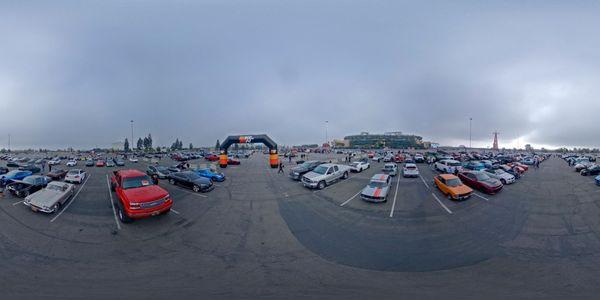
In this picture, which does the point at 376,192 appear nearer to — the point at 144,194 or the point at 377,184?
the point at 377,184

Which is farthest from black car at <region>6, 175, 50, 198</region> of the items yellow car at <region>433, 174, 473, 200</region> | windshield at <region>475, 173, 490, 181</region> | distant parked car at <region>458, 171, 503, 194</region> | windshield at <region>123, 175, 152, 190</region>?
windshield at <region>475, 173, 490, 181</region>

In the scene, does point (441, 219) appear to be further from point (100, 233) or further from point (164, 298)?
point (100, 233)

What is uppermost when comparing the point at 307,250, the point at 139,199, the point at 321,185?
the point at 139,199

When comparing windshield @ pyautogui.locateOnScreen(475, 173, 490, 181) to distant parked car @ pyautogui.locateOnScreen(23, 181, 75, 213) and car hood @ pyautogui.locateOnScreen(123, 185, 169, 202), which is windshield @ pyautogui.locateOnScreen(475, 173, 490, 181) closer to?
car hood @ pyautogui.locateOnScreen(123, 185, 169, 202)

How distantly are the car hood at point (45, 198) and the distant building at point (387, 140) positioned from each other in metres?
133

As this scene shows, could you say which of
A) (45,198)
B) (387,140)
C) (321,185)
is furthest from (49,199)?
(387,140)

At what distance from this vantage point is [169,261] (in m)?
6.59

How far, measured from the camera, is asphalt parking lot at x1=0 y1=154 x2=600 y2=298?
17.9 ft

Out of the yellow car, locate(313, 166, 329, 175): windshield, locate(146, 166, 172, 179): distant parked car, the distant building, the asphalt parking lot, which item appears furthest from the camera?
the distant building

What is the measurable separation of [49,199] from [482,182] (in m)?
25.0

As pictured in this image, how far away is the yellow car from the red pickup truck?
1525 centimetres

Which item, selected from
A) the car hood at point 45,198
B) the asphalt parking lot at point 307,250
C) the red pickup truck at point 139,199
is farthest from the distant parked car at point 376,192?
the car hood at point 45,198

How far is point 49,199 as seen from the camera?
10977mm

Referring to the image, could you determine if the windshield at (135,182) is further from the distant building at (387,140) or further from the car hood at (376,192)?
the distant building at (387,140)
